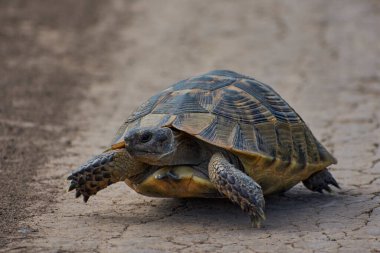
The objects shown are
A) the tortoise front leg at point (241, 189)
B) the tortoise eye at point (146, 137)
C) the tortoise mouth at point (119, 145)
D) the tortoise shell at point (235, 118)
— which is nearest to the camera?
the tortoise front leg at point (241, 189)

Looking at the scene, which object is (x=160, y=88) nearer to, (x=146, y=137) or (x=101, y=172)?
(x=101, y=172)

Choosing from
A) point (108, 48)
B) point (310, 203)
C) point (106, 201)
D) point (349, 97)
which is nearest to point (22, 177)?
point (106, 201)

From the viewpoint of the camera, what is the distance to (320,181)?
19.1ft

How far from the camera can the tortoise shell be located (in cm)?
509

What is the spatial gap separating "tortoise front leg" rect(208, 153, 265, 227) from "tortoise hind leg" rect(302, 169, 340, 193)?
1136 mm

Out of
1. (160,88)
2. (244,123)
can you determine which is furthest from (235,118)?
(160,88)

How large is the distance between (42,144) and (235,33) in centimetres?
664

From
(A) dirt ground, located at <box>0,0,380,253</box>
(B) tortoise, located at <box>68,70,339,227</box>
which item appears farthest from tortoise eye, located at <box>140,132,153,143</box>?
(A) dirt ground, located at <box>0,0,380,253</box>

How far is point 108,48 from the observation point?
43.1 ft

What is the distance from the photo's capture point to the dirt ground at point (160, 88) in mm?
4812

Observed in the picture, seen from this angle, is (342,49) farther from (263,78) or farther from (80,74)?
(80,74)

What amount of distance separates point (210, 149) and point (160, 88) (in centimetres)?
532

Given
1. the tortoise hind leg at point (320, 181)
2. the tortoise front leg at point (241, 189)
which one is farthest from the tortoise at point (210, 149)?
the tortoise hind leg at point (320, 181)

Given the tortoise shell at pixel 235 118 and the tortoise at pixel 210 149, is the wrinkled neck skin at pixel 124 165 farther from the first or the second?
the tortoise shell at pixel 235 118
